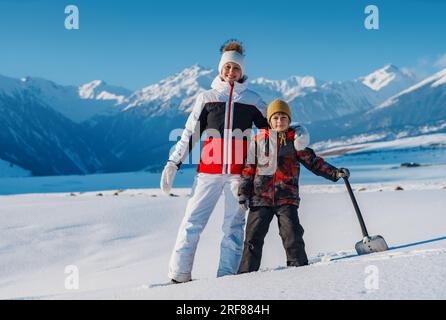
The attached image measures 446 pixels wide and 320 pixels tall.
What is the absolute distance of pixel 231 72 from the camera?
5.13 meters

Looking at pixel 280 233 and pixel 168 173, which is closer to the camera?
pixel 280 233

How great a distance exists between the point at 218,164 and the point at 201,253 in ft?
8.70

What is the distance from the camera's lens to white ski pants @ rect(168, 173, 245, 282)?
4812 millimetres

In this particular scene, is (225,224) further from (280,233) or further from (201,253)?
(201,253)

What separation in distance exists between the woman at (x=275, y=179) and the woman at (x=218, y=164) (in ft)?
0.42

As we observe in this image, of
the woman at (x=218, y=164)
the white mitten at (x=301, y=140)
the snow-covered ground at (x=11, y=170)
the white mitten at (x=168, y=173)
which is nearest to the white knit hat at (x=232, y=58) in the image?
the woman at (x=218, y=164)

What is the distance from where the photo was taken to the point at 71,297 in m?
3.94

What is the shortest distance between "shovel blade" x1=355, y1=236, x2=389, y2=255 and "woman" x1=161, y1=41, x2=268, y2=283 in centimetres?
114

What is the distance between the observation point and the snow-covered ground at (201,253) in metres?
3.37

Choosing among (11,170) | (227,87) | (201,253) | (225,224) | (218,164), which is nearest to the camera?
(218,164)

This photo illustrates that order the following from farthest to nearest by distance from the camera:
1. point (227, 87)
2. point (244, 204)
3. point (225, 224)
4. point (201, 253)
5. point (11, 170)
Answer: point (11, 170) < point (201, 253) < point (227, 87) < point (225, 224) < point (244, 204)
